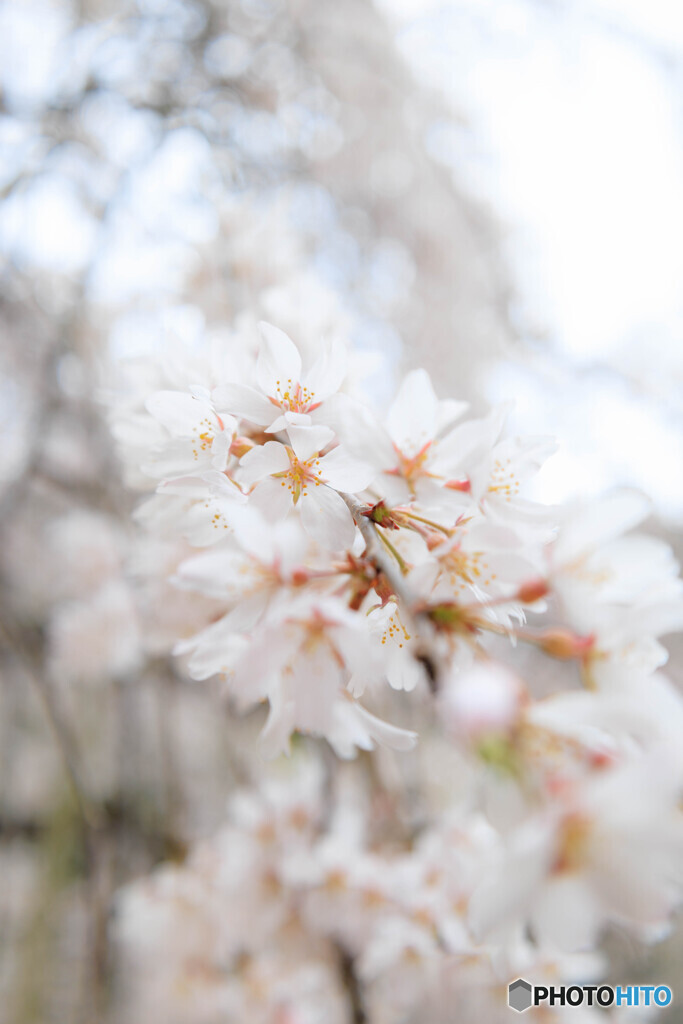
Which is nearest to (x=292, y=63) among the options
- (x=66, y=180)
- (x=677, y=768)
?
(x=66, y=180)

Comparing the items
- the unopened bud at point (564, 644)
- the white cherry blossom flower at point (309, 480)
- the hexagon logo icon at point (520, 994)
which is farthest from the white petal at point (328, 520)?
the hexagon logo icon at point (520, 994)

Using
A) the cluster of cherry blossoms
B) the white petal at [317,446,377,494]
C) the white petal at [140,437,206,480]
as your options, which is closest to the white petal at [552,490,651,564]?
the cluster of cherry blossoms

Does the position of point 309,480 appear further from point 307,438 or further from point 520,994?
point 520,994

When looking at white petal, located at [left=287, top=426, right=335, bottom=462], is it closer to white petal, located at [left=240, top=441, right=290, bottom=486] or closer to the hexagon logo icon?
white petal, located at [left=240, top=441, right=290, bottom=486]

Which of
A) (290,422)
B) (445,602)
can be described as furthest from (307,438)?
(445,602)

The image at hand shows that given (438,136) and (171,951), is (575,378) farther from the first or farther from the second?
(171,951)

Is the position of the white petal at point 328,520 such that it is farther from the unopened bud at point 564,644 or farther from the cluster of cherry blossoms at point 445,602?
the unopened bud at point 564,644
